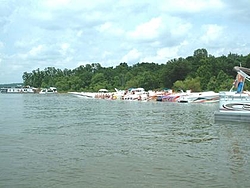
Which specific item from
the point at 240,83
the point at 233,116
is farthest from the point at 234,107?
the point at 240,83

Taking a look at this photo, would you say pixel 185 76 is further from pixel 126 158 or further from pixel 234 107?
pixel 126 158

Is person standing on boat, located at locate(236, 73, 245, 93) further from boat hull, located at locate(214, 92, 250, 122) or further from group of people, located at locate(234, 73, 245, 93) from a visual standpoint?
boat hull, located at locate(214, 92, 250, 122)

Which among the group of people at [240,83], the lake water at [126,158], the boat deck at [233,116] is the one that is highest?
the group of people at [240,83]

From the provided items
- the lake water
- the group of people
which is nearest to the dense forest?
the group of people

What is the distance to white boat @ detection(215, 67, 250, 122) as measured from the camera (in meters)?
30.9

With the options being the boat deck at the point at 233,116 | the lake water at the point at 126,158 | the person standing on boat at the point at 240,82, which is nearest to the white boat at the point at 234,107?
the boat deck at the point at 233,116

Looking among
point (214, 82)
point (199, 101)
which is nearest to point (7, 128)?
point (199, 101)

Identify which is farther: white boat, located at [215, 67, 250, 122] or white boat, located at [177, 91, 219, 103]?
white boat, located at [177, 91, 219, 103]

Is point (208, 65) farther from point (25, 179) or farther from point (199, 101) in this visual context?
point (25, 179)

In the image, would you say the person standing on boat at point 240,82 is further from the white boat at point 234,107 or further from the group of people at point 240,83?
the white boat at point 234,107

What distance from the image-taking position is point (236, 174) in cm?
1373

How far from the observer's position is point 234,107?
105ft

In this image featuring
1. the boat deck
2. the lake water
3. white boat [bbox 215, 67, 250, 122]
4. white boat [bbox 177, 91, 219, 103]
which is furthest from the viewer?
white boat [bbox 177, 91, 219, 103]

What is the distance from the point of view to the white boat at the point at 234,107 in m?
30.9
